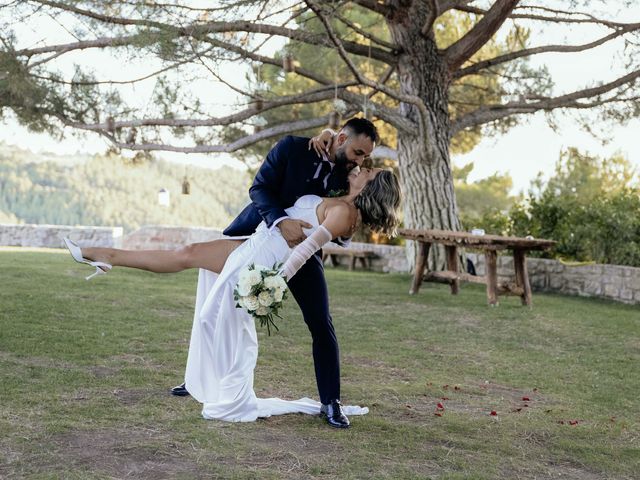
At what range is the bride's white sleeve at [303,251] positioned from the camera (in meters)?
3.41

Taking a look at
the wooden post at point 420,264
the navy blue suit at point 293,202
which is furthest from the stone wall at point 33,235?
the navy blue suit at point 293,202

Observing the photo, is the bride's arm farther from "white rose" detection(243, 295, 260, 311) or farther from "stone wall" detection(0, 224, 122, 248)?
"stone wall" detection(0, 224, 122, 248)

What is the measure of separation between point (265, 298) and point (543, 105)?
822 cm

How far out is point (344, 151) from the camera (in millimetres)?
3613

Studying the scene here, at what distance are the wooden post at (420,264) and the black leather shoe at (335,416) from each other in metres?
5.50

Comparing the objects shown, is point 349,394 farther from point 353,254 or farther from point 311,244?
point 353,254

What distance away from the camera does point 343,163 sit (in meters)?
3.68

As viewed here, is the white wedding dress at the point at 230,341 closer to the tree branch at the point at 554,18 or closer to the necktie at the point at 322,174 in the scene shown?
the necktie at the point at 322,174

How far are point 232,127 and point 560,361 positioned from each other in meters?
7.50

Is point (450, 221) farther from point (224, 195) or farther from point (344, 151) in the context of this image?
point (224, 195)

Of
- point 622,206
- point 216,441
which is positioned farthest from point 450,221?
point 216,441

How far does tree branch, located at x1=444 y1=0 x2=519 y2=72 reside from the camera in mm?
9570

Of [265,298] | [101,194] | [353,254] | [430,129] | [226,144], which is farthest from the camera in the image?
[101,194]

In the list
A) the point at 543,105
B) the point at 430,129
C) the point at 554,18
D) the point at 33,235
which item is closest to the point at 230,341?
the point at 430,129
